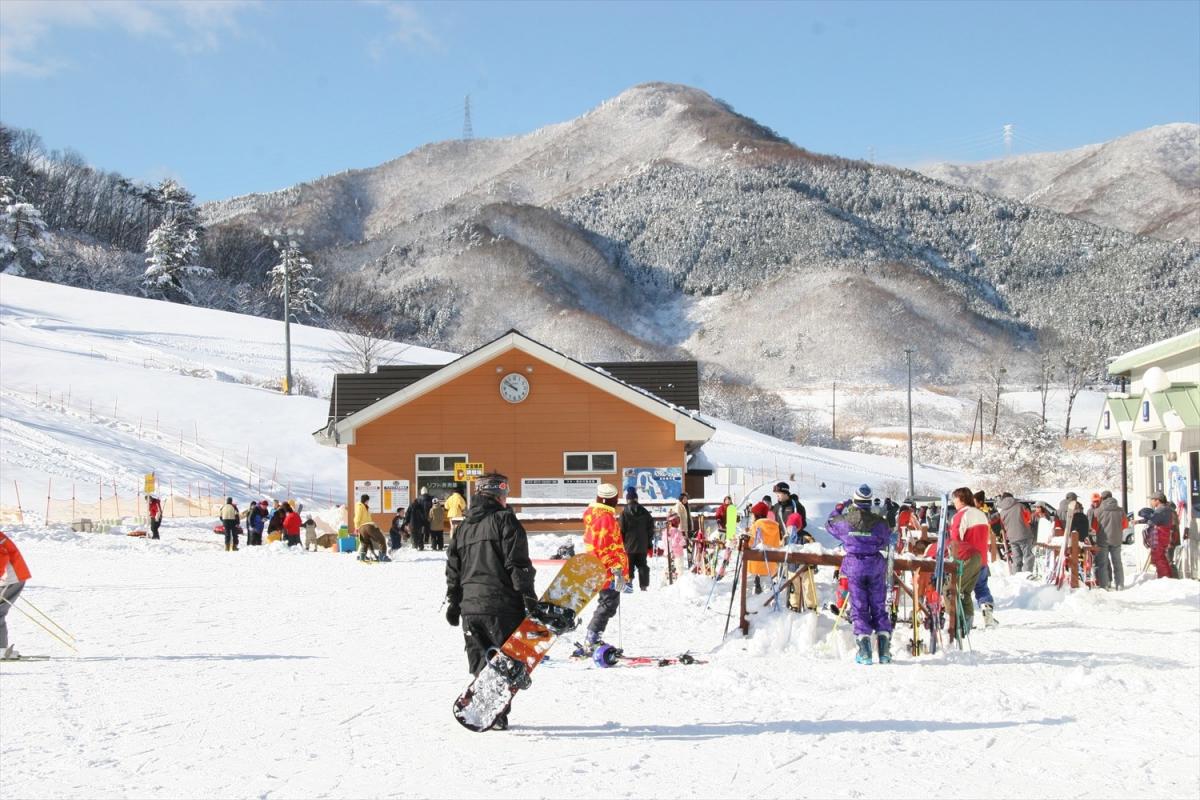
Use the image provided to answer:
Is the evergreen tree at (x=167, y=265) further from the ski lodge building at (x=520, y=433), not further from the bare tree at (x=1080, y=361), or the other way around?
the ski lodge building at (x=520, y=433)

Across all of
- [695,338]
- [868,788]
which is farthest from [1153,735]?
[695,338]

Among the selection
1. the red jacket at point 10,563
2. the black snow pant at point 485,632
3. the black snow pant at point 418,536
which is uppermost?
the red jacket at point 10,563

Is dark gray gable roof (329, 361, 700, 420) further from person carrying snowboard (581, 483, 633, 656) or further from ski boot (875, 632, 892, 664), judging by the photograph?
ski boot (875, 632, 892, 664)

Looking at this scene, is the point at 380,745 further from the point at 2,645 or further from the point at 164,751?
the point at 2,645

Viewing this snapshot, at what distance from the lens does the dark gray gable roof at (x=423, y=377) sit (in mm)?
30562

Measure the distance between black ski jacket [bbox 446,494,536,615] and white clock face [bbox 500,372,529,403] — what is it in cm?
2093

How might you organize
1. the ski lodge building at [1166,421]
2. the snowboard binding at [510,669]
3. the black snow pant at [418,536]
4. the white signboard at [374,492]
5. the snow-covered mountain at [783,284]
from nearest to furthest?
the snowboard binding at [510,669] → the ski lodge building at [1166,421] → the black snow pant at [418,536] → the white signboard at [374,492] → the snow-covered mountain at [783,284]

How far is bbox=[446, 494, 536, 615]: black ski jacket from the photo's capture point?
7.20 m

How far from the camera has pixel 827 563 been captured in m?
11.1

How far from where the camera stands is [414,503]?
24906 mm

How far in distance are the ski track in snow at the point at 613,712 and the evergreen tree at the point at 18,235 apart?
88.9 metres

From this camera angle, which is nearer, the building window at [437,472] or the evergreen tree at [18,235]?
the building window at [437,472]

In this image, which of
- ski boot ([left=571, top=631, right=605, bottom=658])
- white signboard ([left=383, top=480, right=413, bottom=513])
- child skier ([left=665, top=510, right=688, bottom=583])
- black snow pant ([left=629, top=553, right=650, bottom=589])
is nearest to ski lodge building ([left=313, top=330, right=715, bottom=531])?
white signboard ([left=383, top=480, right=413, bottom=513])

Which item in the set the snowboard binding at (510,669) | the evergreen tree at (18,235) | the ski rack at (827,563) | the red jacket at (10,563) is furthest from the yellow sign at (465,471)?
the evergreen tree at (18,235)
